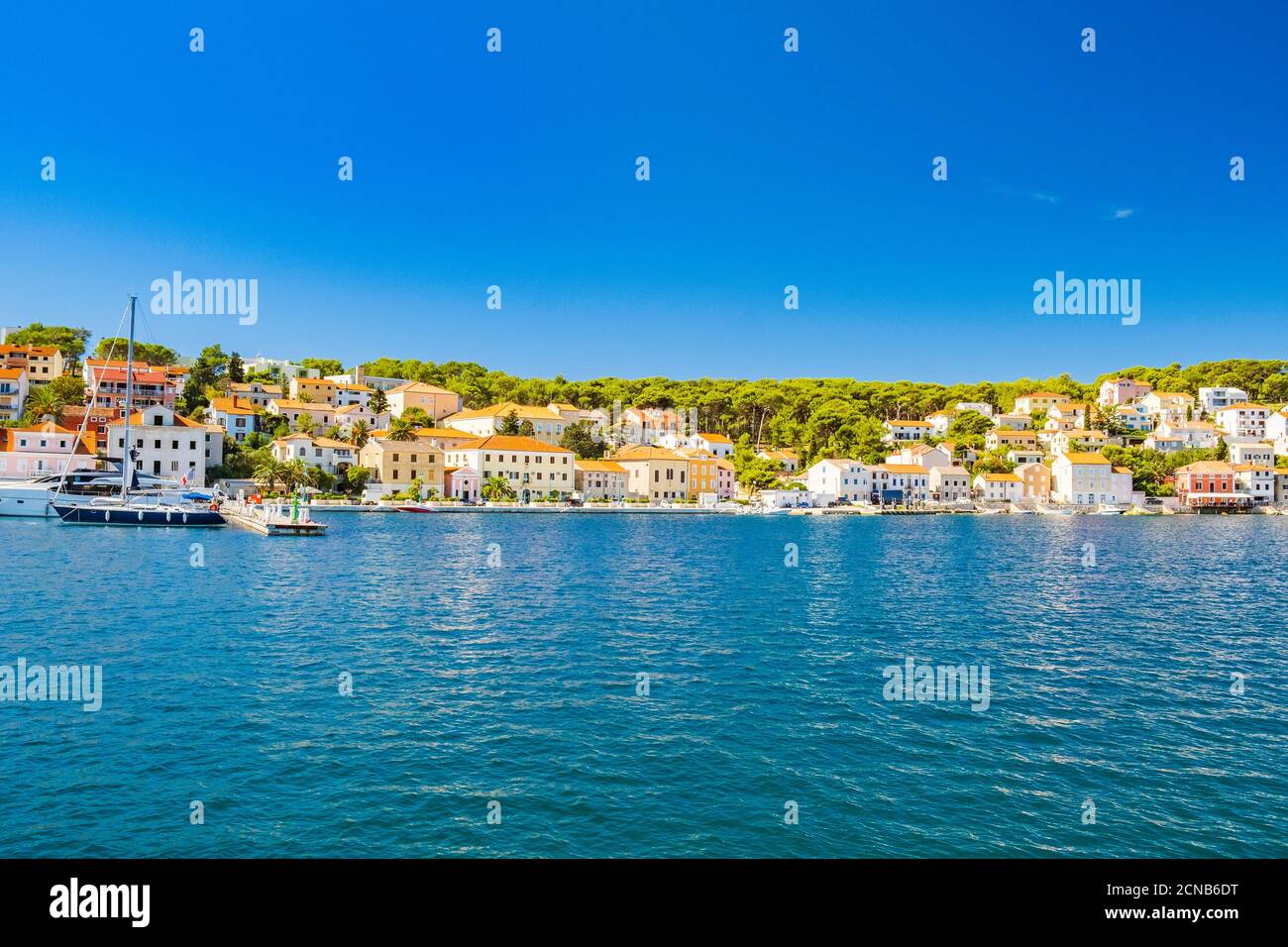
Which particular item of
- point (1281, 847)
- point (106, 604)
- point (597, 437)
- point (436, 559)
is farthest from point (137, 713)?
point (597, 437)

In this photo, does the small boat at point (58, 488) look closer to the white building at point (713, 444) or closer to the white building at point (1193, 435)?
the white building at point (713, 444)

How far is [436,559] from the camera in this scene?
124 ft

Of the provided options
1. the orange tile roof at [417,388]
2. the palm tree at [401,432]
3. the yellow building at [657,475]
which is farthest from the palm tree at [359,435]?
the yellow building at [657,475]

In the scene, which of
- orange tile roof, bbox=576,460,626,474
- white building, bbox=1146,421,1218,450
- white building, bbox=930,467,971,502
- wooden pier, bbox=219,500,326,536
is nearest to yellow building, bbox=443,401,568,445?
orange tile roof, bbox=576,460,626,474

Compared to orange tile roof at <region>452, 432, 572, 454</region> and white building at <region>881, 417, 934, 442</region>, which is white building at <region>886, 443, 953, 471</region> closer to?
white building at <region>881, 417, 934, 442</region>

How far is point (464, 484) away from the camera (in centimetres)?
8644

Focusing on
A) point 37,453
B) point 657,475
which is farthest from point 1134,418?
point 37,453

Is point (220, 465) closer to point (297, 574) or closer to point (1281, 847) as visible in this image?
point (297, 574)

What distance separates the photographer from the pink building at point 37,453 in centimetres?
6391

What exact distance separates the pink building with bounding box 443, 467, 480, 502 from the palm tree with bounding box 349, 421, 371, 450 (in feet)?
31.1

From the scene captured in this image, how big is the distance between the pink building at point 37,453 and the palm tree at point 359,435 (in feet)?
77.9

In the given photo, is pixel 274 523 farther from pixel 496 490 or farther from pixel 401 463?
pixel 496 490

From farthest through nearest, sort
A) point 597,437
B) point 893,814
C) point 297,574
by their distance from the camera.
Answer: point 597,437
point 297,574
point 893,814
